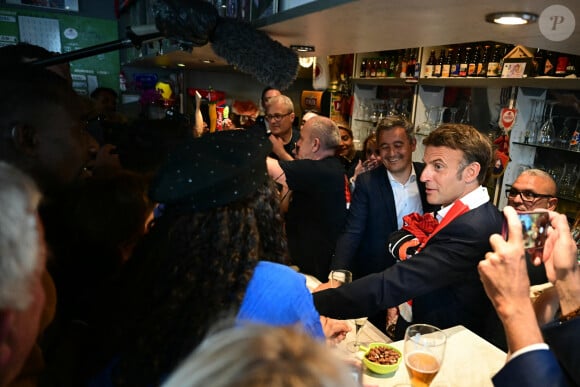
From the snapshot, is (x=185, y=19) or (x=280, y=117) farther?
(x=280, y=117)

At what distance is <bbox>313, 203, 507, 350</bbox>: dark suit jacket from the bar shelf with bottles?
1.42 m

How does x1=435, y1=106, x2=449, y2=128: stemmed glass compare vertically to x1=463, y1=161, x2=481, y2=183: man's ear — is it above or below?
above

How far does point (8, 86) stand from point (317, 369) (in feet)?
3.53

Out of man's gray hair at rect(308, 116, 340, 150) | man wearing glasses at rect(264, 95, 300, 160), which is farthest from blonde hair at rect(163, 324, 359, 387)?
man wearing glasses at rect(264, 95, 300, 160)

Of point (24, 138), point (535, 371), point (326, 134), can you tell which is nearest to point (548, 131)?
point (326, 134)

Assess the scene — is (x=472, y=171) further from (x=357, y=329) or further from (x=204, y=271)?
(x=204, y=271)

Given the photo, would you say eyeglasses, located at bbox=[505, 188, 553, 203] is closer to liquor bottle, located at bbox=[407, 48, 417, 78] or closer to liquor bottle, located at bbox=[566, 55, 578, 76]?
liquor bottle, located at bbox=[566, 55, 578, 76]

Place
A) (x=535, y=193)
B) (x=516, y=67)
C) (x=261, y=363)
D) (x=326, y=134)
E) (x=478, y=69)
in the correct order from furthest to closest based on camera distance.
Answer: (x=478, y=69) < (x=516, y=67) < (x=326, y=134) < (x=535, y=193) < (x=261, y=363)

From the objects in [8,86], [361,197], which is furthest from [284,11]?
[361,197]

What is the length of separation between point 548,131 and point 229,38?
262 cm

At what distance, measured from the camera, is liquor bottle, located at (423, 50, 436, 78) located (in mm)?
3209

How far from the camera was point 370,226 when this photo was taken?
Answer: 7.44 feet

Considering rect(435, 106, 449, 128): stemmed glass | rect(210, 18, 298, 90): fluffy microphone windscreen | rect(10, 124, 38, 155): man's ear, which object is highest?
rect(210, 18, 298, 90): fluffy microphone windscreen

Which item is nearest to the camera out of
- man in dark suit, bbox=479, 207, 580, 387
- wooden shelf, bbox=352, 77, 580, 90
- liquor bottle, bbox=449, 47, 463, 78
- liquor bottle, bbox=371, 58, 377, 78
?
man in dark suit, bbox=479, 207, 580, 387
